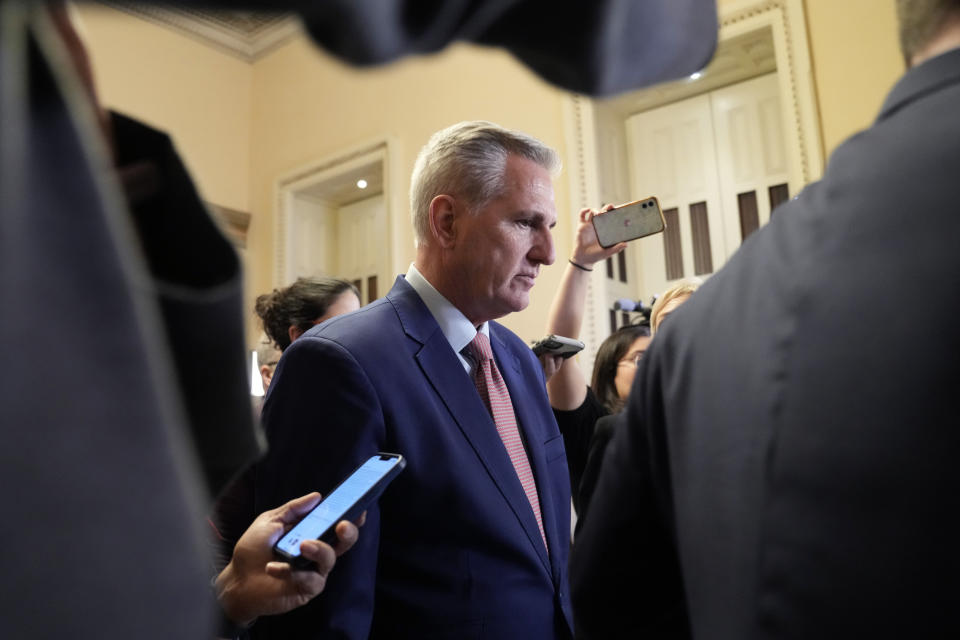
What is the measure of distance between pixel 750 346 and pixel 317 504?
73 centimetres

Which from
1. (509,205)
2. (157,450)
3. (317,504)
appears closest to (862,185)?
(157,450)

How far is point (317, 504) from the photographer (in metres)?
1.15

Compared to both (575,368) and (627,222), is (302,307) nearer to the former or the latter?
(575,368)

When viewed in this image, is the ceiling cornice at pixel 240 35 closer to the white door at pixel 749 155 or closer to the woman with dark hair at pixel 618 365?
the white door at pixel 749 155

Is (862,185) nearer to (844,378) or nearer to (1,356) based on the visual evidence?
(844,378)

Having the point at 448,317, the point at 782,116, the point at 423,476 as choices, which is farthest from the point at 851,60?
the point at 423,476

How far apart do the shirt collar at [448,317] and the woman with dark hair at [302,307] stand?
0.99 metres

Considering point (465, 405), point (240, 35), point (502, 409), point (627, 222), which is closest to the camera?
point (465, 405)

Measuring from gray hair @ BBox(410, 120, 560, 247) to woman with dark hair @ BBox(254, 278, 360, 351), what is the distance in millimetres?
901

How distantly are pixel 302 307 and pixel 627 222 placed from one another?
117 centimetres

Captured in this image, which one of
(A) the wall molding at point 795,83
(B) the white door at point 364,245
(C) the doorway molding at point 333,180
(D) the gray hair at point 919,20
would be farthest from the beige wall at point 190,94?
(D) the gray hair at point 919,20

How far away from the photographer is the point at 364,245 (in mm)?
7070

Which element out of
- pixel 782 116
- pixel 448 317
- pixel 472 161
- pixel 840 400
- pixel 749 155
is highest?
pixel 782 116

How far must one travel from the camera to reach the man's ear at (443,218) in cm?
182
